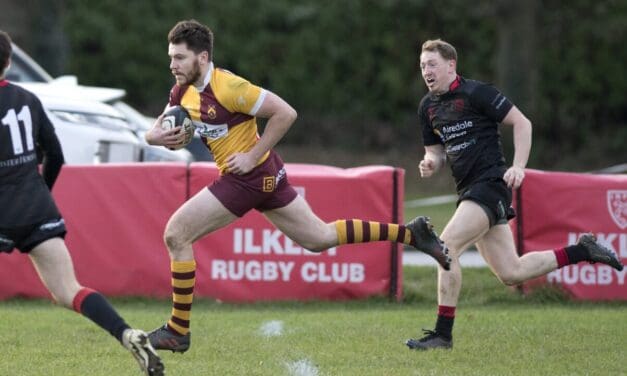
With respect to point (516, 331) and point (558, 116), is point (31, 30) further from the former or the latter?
point (516, 331)

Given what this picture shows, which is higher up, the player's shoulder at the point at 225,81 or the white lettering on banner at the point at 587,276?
the player's shoulder at the point at 225,81

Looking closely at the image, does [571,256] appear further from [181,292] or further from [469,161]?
[181,292]

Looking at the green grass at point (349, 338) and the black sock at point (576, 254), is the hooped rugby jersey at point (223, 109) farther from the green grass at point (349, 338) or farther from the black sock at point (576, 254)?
the black sock at point (576, 254)

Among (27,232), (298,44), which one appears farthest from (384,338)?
(298,44)

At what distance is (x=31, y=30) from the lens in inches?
842

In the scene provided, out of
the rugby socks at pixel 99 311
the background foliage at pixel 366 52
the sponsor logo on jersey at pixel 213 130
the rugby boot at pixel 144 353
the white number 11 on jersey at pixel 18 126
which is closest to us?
the rugby boot at pixel 144 353

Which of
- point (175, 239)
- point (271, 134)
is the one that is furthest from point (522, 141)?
point (175, 239)

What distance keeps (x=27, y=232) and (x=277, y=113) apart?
176cm

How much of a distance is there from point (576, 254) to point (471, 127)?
3.86 feet

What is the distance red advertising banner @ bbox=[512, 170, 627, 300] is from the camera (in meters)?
10.6

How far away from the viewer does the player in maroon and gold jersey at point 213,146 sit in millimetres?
7496

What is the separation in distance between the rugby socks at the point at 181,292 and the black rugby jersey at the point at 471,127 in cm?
191

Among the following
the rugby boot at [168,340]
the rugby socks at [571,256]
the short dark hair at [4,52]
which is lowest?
the rugby boot at [168,340]

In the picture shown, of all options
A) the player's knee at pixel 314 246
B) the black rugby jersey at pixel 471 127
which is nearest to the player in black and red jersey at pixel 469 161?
the black rugby jersey at pixel 471 127
